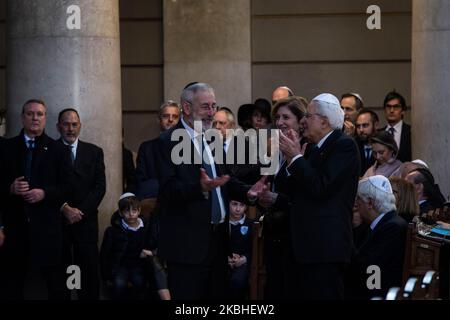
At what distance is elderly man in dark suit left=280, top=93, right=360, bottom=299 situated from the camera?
288 inches

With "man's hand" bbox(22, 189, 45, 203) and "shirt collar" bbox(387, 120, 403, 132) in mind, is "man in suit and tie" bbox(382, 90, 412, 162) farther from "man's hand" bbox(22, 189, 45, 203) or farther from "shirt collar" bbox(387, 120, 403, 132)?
"man's hand" bbox(22, 189, 45, 203)

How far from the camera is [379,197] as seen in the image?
25.3 feet

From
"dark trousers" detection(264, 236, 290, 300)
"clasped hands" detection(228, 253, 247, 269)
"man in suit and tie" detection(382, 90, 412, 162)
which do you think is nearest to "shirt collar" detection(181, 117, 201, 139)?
"dark trousers" detection(264, 236, 290, 300)

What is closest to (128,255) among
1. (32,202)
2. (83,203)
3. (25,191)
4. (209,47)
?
(83,203)

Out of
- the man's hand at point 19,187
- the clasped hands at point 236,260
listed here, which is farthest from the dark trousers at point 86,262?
the clasped hands at point 236,260

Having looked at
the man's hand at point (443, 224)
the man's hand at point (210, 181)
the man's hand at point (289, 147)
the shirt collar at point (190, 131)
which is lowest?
the man's hand at point (443, 224)

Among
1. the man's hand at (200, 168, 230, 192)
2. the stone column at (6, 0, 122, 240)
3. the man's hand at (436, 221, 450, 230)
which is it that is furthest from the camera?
the stone column at (6, 0, 122, 240)

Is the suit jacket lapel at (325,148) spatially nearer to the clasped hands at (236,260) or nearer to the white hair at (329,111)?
the white hair at (329,111)

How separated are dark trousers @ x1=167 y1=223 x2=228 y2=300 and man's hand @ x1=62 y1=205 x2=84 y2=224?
2.79 m

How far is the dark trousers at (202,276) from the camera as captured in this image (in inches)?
298

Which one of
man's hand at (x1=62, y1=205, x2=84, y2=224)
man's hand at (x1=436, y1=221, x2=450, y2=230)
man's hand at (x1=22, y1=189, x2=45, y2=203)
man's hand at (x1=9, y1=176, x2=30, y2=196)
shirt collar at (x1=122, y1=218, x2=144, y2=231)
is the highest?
man's hand at (x1=9, y1=176, x2=30, y2=196)

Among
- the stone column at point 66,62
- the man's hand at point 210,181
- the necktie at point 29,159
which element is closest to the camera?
the man's hand at point 210,181

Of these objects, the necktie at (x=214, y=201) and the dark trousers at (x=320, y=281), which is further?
the necktie at (x=214, y=201)

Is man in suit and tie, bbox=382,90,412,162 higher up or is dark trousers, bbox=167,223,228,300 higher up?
man in suit and tie, bbox=382,90,412,162
